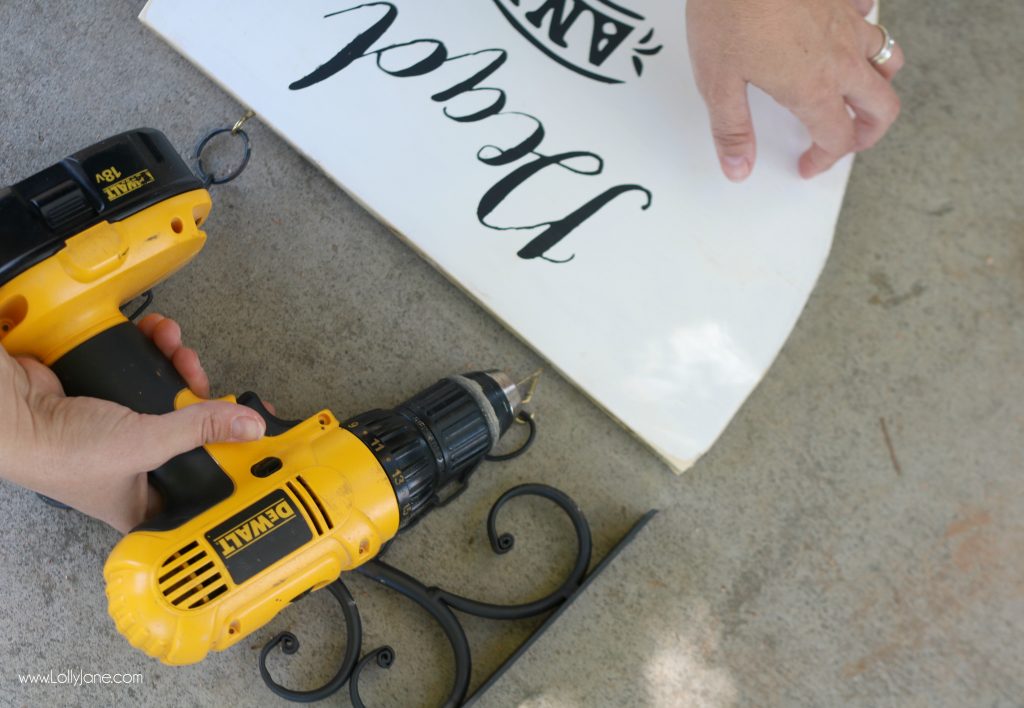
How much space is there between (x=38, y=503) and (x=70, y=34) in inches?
21.5

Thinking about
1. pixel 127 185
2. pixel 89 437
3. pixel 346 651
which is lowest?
pixel 346 651

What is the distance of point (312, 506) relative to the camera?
631 mm

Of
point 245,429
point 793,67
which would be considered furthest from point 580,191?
point 245,429

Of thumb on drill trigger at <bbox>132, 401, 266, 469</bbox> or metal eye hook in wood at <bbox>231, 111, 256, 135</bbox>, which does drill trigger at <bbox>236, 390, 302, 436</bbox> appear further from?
metal eye hook in wood at <bbox>231, 111, 256, 135</bbox>

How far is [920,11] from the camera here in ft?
3.41

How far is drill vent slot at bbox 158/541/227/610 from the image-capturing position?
1.93ft

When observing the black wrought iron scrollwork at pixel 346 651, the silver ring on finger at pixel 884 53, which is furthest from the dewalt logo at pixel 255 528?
the silver ring on finger at pixel 884 53

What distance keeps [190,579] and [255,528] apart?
0.06 metres

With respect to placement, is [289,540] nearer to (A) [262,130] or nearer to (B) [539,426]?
(B) [539,426]

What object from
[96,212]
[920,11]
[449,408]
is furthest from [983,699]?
[96,212]

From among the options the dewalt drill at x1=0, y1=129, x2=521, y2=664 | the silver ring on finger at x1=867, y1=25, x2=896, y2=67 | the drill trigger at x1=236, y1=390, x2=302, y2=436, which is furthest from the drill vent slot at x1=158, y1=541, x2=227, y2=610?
the silver ring on finger at x1=867, y1=25, x2=896, y2=67

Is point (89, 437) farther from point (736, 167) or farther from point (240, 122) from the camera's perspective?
point (736, 167)

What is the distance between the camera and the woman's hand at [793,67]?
76cm

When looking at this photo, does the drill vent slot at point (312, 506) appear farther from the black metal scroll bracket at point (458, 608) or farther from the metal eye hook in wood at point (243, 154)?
the metal eye hook in wood at point (243, 154)
